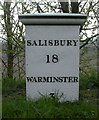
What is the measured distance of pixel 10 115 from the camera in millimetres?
3432

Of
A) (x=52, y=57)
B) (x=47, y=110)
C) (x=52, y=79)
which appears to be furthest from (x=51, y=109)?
(x=52, y=57)

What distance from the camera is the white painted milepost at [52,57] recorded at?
13.3ft

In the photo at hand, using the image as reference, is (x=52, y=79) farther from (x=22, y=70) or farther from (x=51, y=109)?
(x=22, y=70)

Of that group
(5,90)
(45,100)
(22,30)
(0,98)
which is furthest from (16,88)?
(22,30)

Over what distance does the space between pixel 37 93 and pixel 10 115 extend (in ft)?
2.58

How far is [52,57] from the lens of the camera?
407 cm

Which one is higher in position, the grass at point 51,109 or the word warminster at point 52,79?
the word warminster at point 52,79

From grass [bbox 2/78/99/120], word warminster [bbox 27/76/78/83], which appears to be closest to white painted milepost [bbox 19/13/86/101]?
word warminster [bbox 27/76/78/83]

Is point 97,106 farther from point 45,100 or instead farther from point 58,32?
point 58,32

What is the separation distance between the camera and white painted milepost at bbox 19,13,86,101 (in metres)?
4.05

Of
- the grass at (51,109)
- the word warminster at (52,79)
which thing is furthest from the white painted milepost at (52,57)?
the grass at (51,109)

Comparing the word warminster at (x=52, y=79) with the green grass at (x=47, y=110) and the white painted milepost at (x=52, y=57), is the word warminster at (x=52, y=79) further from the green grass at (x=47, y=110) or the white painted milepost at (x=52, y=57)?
the green grass at (x=47, y=110)

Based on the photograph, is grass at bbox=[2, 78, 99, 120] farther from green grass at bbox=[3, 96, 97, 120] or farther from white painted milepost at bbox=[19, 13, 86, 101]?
white painted milepost at bbox=[19, 13, 86, 101]

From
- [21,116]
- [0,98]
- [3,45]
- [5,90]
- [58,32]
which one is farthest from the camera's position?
[3,45]
